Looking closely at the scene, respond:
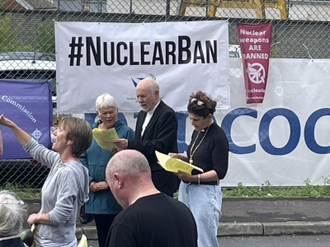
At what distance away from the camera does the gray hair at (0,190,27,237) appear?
2670 mm

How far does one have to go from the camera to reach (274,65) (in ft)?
22.7

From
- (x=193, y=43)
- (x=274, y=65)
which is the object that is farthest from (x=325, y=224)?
(x=193, y=43)

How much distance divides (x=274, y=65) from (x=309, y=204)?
6.50ft

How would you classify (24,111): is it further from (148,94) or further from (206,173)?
(206,173)

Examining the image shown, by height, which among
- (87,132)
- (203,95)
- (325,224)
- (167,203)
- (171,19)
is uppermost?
(171,19)

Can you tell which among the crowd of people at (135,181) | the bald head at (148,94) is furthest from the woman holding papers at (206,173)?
the bald head at (148,94)

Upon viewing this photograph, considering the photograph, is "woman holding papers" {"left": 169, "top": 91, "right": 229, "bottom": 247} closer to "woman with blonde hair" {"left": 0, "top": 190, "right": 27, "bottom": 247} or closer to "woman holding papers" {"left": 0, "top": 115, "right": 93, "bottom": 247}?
"woman holding papers" {"left": 0, "top": 115, "right": 93, "bottom": 247}

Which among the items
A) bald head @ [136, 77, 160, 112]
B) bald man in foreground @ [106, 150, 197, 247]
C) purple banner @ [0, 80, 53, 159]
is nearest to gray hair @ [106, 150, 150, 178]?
bald man in foreground @ [106, 150, 197, 247]

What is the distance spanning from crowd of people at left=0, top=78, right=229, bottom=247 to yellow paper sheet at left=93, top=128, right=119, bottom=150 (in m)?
0.06

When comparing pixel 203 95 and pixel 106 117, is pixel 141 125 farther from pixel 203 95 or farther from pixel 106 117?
pixel 203 95

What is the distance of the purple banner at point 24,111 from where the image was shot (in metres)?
6.12

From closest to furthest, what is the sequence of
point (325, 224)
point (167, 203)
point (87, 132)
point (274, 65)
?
1. point (167, 203)
2. point (87, 132)
3. point (325, 224)
4. point (274, 65)

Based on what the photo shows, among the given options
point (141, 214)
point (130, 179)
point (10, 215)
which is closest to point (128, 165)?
point (130, 179)

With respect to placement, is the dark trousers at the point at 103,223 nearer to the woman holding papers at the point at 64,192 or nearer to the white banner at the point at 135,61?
the woman holding papers at the point at 64,192
